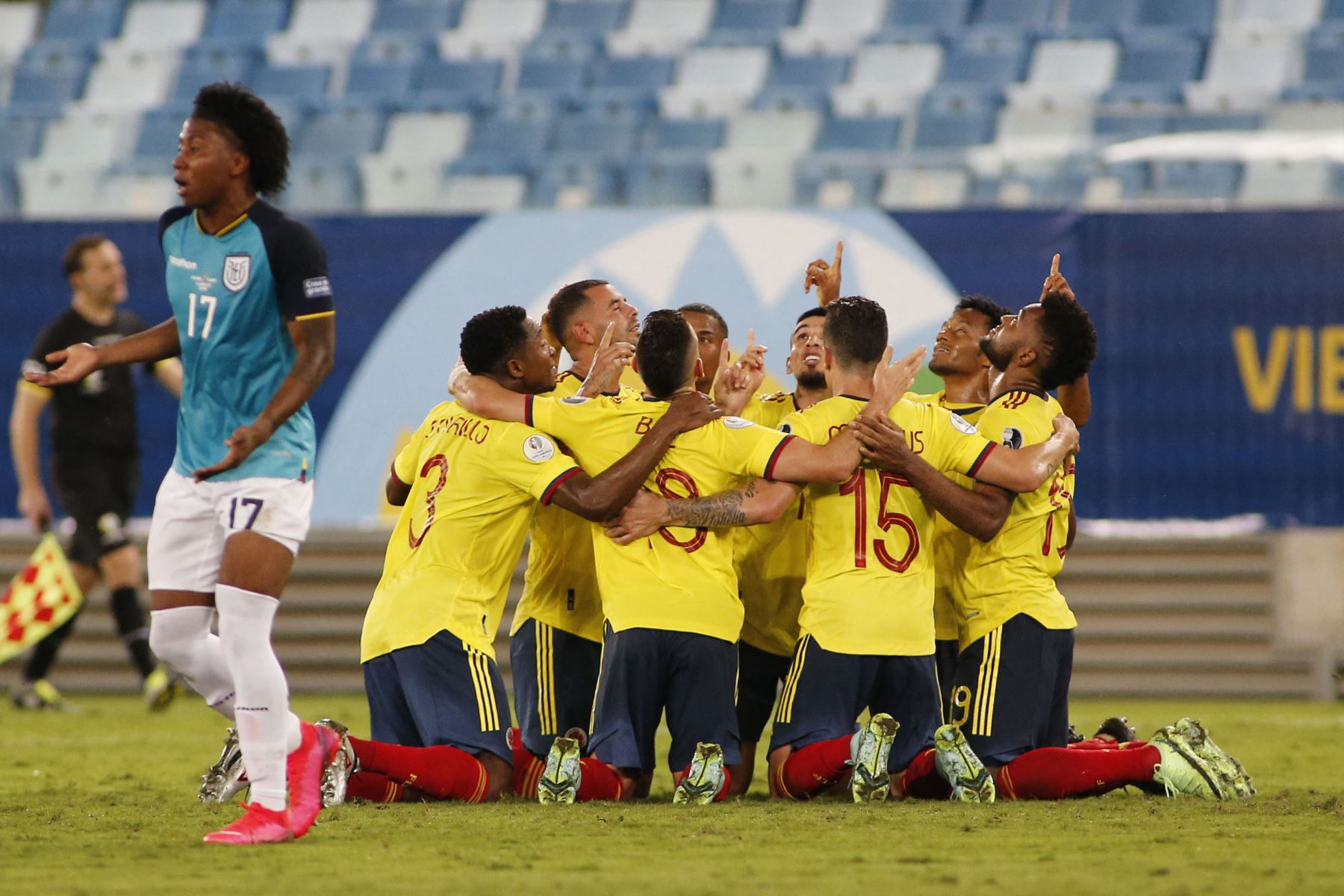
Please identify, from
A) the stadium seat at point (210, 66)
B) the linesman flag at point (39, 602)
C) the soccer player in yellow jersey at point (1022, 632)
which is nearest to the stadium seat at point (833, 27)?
the stadium seat at point (210, 66)

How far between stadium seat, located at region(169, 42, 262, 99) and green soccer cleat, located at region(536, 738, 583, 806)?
10.3 m

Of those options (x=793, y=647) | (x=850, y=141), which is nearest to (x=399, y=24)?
(x=850, y=141)

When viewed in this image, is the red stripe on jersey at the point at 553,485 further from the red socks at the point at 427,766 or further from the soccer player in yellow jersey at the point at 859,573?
the red socks at the point at 427,766

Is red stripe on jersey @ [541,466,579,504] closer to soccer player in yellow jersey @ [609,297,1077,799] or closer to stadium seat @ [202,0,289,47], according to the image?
soccer player in yellow jersey @ [609,297,1077,799]

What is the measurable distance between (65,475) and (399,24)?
23.3 ft

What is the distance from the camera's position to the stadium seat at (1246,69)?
12336mm

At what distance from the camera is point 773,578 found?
6.00m

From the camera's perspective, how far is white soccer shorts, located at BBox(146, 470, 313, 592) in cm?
439

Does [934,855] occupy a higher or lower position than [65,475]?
lower

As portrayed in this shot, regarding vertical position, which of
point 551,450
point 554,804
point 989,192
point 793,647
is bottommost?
point 554,804

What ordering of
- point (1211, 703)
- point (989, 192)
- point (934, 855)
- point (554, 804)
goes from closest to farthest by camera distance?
point (934, 855)
point (554, 804)
point (1211, 703)
point (989, 192)

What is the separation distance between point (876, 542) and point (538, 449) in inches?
43.1

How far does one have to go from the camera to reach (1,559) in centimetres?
1057

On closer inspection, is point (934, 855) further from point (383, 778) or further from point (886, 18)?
point (886, 18)
